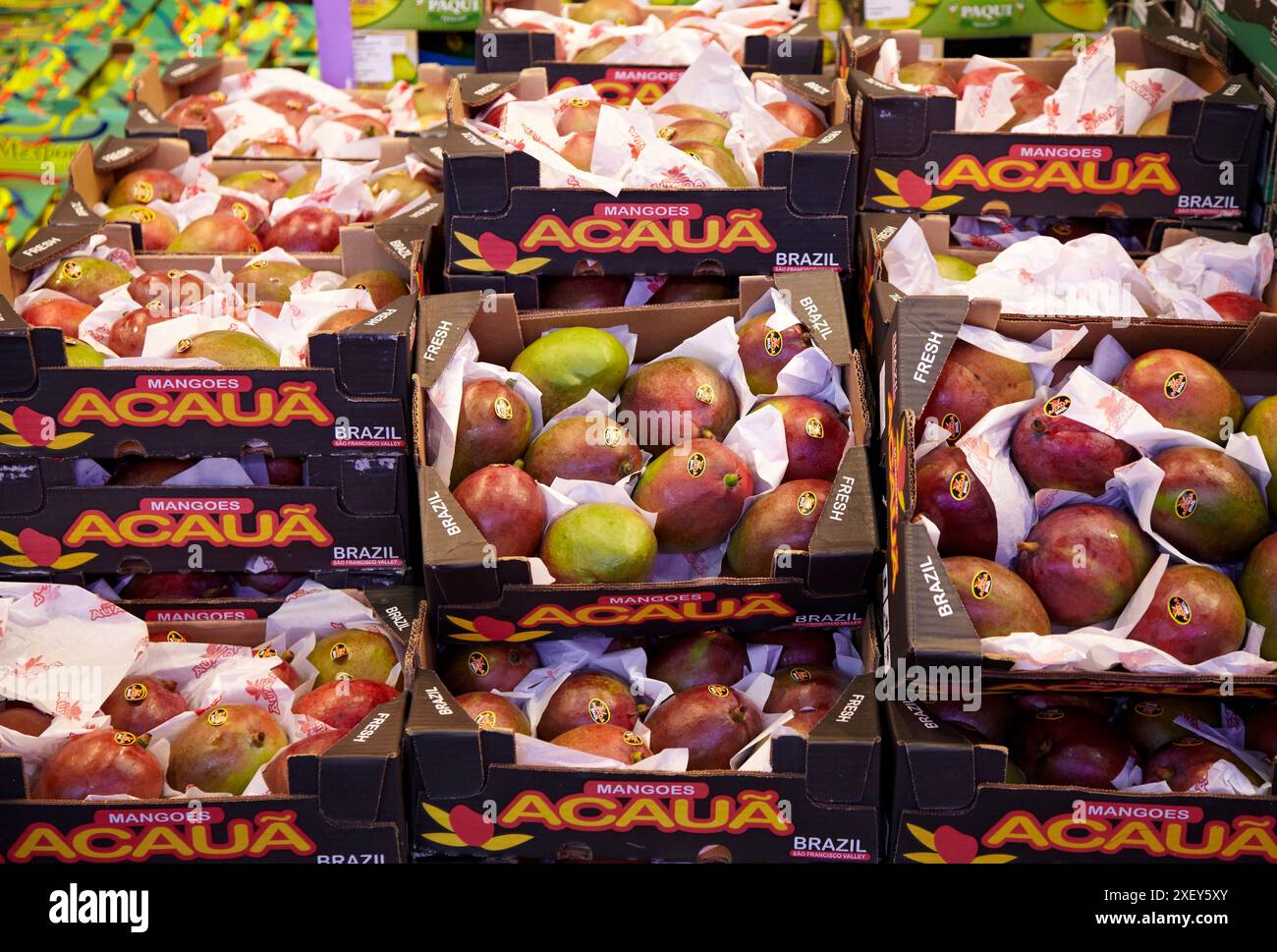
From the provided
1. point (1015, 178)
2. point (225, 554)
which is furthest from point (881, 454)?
point (225, 554)

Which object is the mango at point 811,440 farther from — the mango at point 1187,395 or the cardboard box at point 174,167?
the cardboard box at point 174,167

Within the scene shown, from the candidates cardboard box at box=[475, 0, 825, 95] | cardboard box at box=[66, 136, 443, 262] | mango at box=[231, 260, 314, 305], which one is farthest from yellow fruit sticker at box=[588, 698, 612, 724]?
cardboard box at box=[475, 0, 825, 95]

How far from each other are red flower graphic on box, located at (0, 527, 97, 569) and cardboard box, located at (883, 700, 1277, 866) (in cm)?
137

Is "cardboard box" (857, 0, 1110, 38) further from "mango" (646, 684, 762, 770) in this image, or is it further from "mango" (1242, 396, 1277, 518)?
"mango" (646, 684, 762, 770)

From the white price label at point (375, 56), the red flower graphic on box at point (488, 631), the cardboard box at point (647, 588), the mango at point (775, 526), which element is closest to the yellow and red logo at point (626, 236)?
the cardboard box at point (647, 588)

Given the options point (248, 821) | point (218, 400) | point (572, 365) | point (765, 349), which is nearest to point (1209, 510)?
point (765, 349)

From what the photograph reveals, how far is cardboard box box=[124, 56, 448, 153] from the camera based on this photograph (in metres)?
3.08

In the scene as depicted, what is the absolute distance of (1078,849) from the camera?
5.71 feet

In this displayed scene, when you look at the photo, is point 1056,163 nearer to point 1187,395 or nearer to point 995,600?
point 1187,395

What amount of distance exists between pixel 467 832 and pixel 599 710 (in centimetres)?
27

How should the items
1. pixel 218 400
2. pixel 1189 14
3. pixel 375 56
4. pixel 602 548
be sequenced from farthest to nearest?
pixel 375 56 → pixel 1189 14 → pixel 218 400 → pixel 602 548

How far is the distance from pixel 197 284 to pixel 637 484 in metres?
1.01

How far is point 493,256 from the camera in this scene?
2.26 m

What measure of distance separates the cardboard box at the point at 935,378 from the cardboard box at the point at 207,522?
0.79 metres
